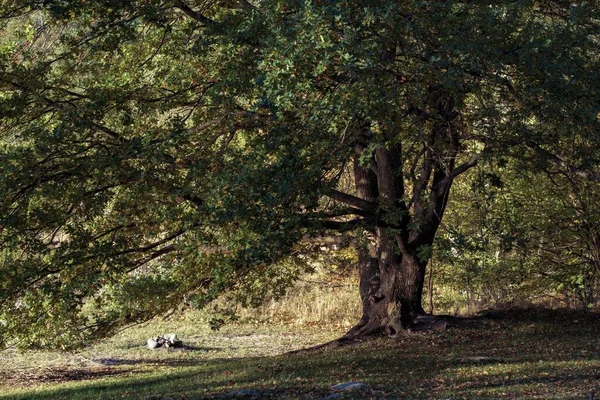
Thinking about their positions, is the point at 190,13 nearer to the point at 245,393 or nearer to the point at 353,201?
the point at 353,201

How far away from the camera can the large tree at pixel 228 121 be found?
960cm

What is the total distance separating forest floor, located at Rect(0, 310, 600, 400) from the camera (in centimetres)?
1046

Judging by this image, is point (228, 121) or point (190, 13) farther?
point (190, 13)

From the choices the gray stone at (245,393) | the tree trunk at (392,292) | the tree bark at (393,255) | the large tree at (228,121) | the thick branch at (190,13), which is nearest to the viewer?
the large tree at (228,121)

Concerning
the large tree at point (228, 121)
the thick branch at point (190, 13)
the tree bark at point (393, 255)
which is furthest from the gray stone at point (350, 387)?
the thick branch at point (190, 13)

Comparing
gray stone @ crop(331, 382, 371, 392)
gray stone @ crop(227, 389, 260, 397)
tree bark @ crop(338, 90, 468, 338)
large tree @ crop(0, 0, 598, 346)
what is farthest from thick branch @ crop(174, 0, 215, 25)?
gray stone @ crop(331, 382, 371, 392)

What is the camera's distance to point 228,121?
12508 mm

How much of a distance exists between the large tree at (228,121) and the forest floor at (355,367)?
1385 millimetres

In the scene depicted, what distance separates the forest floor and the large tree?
54.5 inches

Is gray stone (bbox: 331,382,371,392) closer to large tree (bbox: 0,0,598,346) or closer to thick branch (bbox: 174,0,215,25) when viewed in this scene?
large tree (bbox: 0,0,598,346)

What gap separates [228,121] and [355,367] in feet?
13.4

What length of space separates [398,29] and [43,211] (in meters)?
5.39

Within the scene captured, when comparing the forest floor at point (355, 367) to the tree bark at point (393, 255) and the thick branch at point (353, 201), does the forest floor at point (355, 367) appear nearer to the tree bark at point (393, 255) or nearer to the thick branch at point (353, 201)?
the tree bark at point (393, 255)

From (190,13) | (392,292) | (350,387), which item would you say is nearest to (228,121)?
(190,13)
